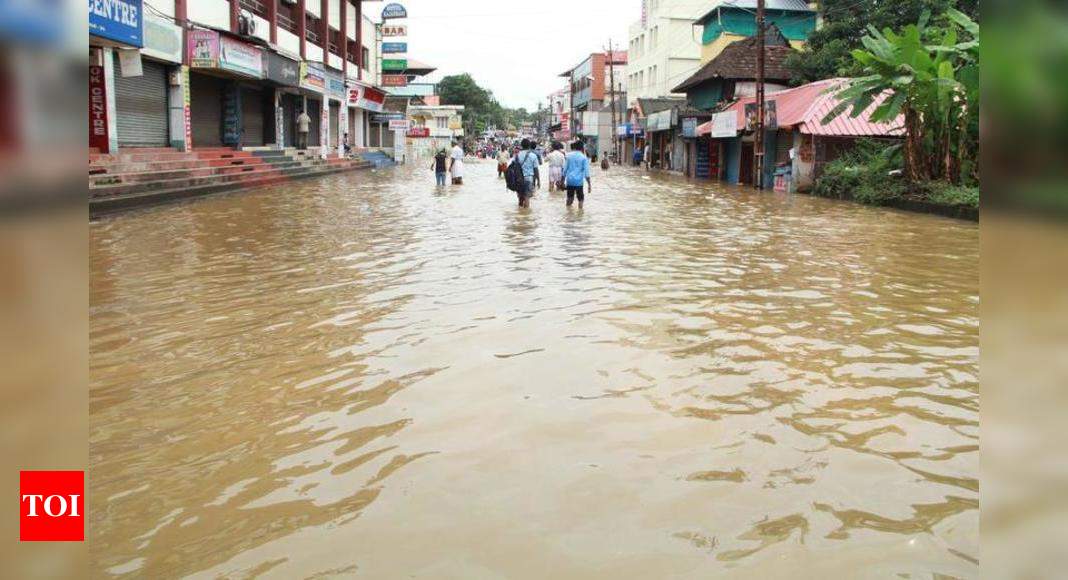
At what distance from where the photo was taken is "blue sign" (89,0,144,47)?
15.8 m

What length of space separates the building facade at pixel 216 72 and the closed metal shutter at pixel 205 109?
32 millimetres

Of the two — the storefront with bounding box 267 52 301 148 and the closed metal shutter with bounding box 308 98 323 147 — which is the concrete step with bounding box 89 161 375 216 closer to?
the storefront with bounding box 267 52 301 148

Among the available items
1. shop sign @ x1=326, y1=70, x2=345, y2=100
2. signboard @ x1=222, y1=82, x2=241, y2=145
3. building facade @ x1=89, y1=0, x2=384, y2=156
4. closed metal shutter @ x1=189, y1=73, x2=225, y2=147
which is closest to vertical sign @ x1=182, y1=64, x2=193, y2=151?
building facade @ x1=89, y1=0, x2=384, y2=156

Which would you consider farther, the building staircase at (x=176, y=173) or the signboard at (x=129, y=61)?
the signboard at (x=129, y=61)

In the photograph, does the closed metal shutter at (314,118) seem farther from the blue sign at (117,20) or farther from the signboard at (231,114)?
the blue sign at (117,20)

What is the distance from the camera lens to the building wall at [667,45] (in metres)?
53.4

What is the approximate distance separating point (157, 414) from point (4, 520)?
2.98 m

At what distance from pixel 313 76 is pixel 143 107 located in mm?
13700

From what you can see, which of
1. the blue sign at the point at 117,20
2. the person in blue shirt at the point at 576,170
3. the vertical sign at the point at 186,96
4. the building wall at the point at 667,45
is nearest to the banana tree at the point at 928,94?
the person in blue shirt at the point at 576,170

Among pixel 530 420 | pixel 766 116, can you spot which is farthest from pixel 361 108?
pixel 530 420

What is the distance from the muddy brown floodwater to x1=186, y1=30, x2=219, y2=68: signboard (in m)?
15.6

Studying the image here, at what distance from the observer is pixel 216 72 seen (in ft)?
87.2

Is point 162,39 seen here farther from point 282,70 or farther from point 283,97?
point 283,97

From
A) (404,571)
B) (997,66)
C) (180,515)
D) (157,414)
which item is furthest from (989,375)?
(157,414)
